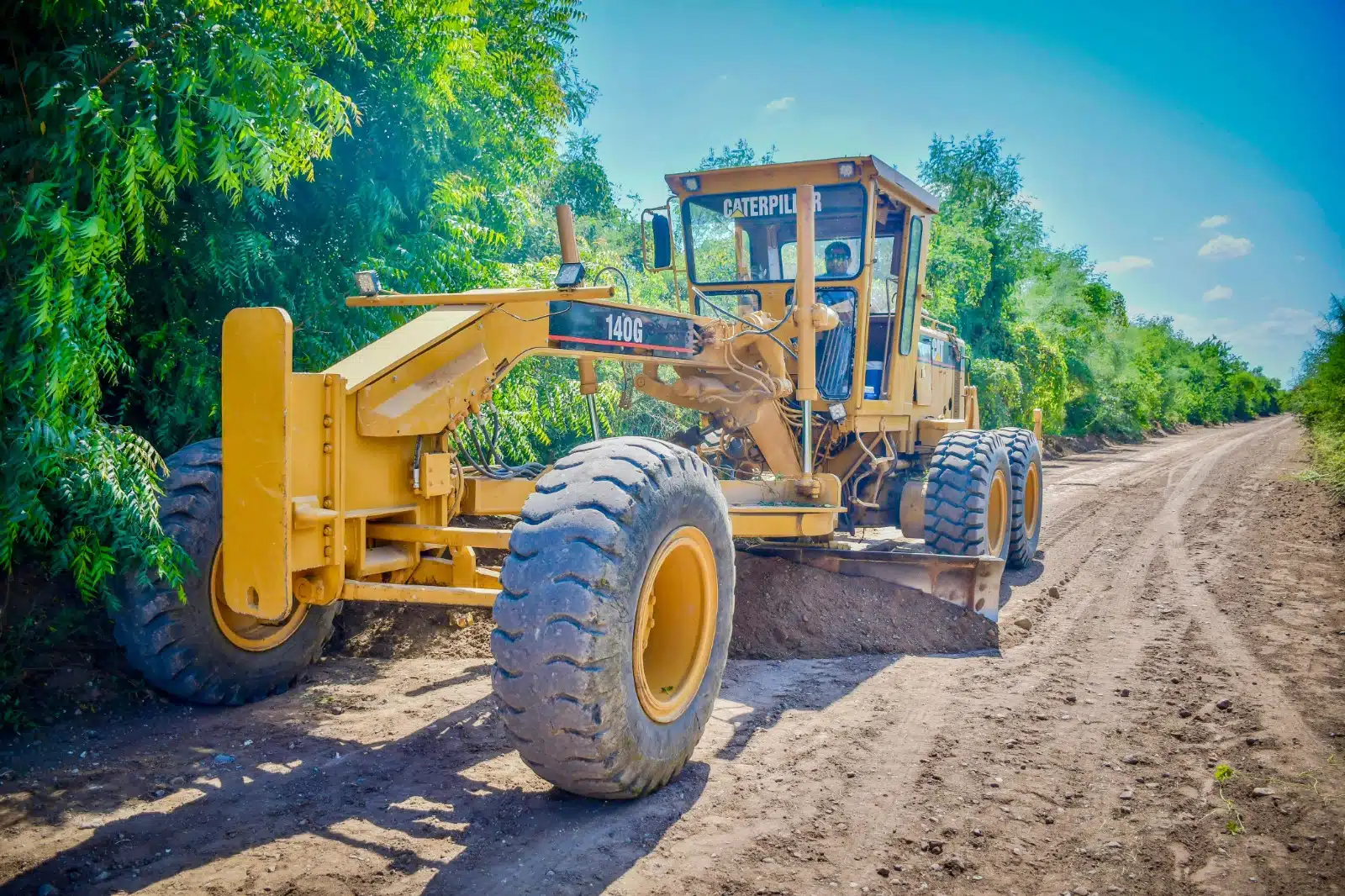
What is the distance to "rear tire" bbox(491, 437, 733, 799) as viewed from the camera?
320 cm

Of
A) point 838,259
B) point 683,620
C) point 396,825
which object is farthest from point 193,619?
point 838,259

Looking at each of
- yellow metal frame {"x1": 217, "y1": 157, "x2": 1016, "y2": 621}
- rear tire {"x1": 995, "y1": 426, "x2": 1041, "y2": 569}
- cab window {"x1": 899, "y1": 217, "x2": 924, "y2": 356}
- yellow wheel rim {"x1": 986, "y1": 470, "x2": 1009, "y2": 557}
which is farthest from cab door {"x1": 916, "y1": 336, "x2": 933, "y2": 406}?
yellow metal frame {"x1": 217, "y1": 157, "x2": 1016, "y2": 621}

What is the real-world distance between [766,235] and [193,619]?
202 inches

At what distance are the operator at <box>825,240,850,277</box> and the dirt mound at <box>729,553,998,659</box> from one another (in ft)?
8.05

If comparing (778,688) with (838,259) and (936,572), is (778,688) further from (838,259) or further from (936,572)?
(838,259)

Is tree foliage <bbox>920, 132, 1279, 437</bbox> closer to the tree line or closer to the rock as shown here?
the tree line

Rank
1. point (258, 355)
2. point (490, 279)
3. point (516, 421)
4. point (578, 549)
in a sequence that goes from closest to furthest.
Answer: point (578, 549)
point (258, 355)
point (490, 279)
point (516, 421)

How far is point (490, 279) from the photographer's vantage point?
25.1ft

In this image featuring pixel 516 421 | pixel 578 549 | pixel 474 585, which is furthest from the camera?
pixel 516 421

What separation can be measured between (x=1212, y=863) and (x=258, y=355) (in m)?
3.87

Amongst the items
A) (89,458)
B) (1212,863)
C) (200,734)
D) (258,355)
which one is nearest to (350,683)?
(200,734)

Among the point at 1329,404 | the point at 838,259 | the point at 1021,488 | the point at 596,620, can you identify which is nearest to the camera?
the point at 596,620

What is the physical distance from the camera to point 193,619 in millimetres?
4426

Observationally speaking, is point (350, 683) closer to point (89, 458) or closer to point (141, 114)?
point (89, 458)
